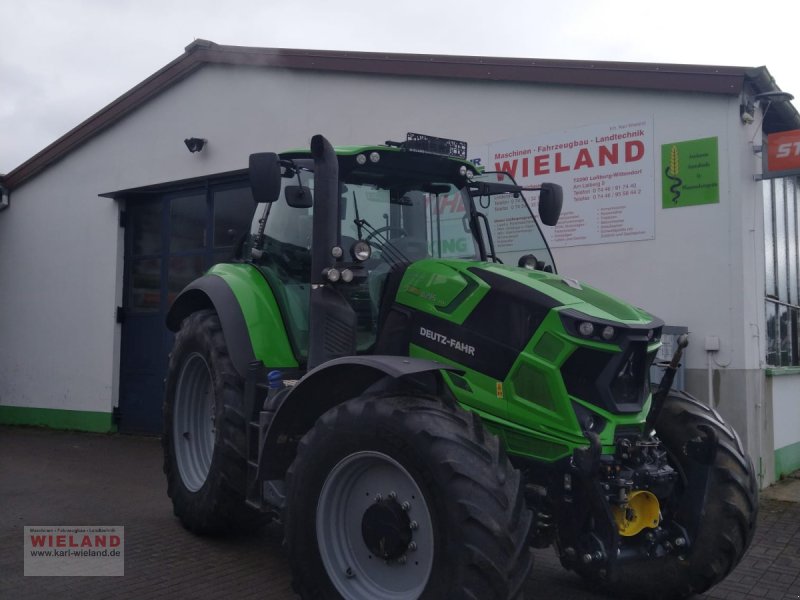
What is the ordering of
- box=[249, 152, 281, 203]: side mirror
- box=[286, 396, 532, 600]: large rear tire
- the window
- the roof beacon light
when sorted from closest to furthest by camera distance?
box=[286, 396, 532, 600]: large rear tire, box=[249, 152, 281, 203]: side mirror, the roof beacon light, the window

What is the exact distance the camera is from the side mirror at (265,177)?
4641 millimetres

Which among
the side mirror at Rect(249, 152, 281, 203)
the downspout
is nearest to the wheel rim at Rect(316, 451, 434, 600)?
the side mirror at Rect(249, 152, 281, 203)

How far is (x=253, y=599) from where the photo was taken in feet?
15.3

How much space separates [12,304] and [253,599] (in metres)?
11.0

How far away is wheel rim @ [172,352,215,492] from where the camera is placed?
6098 millimetres

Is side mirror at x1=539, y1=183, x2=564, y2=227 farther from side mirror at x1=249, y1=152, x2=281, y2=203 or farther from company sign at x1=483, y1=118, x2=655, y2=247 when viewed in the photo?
company sign at x1=483, y1=118, x2=655, y2=247

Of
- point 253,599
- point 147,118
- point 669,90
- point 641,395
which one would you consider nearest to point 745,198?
point 669,90

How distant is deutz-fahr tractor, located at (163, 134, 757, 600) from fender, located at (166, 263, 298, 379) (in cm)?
1

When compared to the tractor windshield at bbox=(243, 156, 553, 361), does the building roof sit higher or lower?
higher

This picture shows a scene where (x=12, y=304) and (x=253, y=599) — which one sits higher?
(x=12, y=304)

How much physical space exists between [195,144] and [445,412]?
864cm

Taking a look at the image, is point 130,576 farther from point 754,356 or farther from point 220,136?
point 220,136

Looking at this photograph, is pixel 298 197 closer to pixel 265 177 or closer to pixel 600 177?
pixel 265 177

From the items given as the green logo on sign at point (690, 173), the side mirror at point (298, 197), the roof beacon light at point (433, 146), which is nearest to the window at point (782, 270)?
the green logo on sign at point (690, 173)
